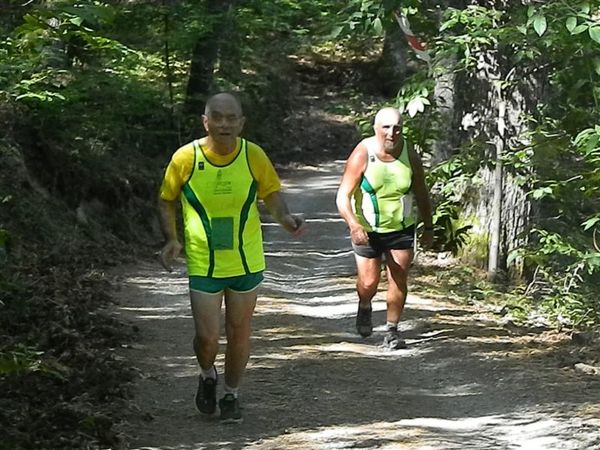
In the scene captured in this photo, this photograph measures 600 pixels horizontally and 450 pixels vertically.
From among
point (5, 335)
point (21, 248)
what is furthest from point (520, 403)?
point (21, 248)

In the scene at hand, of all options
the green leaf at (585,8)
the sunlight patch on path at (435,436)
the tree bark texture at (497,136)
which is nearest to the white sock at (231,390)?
the sunlight patch on path at (435,436)

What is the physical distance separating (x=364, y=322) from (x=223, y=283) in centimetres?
307

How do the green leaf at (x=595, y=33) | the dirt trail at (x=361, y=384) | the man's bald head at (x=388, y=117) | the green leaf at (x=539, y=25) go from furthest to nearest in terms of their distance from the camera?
the man's bald head at (x=388, y=117) < the green leaf at (x=595, y=33) < the green leaf at (x=539, y=25) < the dirt trail at (x=361, y=384)

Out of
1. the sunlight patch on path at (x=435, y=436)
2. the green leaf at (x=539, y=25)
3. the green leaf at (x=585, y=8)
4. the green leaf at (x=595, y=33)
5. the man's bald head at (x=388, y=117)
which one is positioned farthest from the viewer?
the man's bald head at (x=388, y=117)

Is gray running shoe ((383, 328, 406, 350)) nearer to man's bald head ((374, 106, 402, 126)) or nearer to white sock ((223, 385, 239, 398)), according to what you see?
man's bald head ((374, 106, 402, 126))

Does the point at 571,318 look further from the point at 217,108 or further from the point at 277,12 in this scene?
the point at 277,12

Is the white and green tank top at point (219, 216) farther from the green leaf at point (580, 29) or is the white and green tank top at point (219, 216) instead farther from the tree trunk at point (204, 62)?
the tree trunk at point (204, 62)

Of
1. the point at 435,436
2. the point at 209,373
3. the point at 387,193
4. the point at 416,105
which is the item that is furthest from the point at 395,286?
the point at 209,373

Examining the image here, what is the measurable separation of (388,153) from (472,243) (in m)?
4.48

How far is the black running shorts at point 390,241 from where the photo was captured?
8555 mm

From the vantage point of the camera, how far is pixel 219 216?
6.23 m

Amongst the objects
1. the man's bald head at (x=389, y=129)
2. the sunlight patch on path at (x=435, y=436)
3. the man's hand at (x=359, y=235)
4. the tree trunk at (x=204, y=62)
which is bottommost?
the sunlight patch on path at (x=435, y=436)

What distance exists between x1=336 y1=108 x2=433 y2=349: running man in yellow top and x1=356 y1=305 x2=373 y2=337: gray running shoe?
0.40 m

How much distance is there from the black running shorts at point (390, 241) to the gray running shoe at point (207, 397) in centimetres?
246
